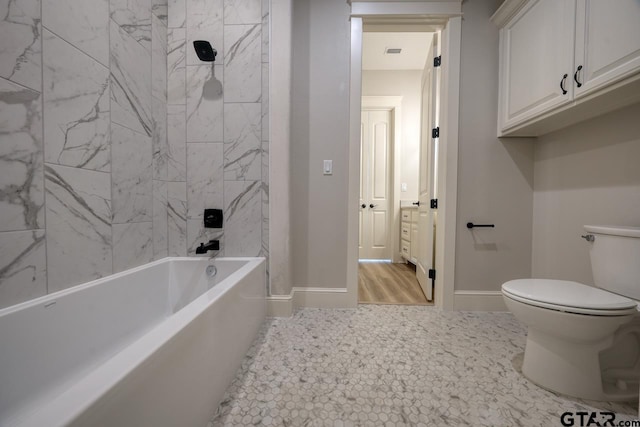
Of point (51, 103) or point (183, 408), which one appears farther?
point (51, 103)

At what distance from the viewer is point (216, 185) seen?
1.74 meters

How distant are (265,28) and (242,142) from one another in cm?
80

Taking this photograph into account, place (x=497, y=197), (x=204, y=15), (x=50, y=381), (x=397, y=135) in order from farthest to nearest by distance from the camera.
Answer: (x=397, y=135)
(x=497, y=197)
(x=204, y=15)
(x=50, y=381)

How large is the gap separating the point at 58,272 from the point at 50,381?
0.41m

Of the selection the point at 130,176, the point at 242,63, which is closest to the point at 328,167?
the point at 242,63

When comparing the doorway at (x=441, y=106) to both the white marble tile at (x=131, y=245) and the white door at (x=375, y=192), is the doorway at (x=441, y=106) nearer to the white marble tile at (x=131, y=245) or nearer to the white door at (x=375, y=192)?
the white marble tile at (x=131, y=245)

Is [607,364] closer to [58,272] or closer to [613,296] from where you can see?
[613,296]

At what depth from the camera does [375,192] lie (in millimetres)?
3730

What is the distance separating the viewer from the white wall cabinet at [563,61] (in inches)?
40.7

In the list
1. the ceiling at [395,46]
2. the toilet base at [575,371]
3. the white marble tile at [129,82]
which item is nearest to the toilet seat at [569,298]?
the toilet base at [575,371]

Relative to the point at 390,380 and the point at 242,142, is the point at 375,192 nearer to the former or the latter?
the point at 242,142

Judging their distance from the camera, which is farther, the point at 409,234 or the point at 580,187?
the point at 409,234

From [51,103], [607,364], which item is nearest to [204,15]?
[51,103]

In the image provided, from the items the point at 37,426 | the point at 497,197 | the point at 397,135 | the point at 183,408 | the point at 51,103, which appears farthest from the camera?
the point at 397,135
